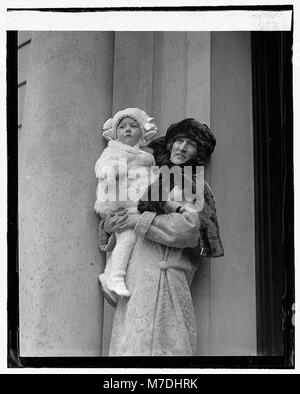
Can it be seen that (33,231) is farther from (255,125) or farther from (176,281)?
(255,125)

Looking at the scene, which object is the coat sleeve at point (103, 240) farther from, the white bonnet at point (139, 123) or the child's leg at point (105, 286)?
the white bonnet at point (139, 123)

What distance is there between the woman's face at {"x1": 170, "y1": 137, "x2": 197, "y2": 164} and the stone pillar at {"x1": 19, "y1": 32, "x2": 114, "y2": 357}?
42 centimetres

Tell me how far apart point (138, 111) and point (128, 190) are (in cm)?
49

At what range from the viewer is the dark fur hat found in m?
7.22

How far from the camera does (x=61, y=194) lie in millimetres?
7180

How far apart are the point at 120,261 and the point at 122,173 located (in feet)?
1.54

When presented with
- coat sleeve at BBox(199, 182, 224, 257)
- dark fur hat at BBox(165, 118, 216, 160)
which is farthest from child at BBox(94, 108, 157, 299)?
coat sleeve at BBox(199, 182, 224, 257)

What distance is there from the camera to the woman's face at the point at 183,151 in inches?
283

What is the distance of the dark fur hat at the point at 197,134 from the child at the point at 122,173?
4.2 inches

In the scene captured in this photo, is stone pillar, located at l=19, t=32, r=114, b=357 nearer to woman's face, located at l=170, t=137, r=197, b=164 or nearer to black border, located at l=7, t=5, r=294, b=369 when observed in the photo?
black border, located at l=7, t=5, r=294, b=369
